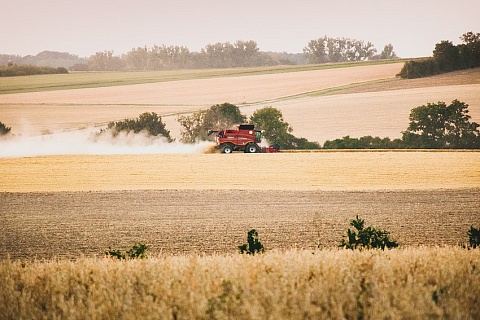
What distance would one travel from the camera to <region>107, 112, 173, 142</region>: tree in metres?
41.6

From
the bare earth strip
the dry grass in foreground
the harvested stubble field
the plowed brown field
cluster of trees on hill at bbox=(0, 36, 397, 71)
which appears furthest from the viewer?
cluster of trees on hill at bbox=(0, 36, 397, 71)

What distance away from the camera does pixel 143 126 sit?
41688mm

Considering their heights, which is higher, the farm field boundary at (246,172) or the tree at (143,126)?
the tree at (143,126)

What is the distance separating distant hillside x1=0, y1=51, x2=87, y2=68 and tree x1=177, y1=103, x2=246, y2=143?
11320 millimetres

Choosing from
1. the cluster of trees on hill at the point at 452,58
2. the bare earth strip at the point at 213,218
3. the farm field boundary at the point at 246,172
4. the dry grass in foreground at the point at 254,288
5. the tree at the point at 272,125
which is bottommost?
the farm field boundary at the point at 246,172

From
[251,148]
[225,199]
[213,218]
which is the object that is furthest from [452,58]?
[213,218]

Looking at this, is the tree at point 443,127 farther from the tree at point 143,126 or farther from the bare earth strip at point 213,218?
the tree at point 143,126

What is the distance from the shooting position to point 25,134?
133 ft

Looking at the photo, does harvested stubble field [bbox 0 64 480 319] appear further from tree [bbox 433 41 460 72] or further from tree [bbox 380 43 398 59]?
tree [bbox 380 43 398 59]

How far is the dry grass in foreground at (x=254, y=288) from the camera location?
680 cm

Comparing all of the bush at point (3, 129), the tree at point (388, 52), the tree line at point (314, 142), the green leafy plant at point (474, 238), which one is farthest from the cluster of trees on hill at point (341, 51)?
the green leafy plant at point (474, 238)

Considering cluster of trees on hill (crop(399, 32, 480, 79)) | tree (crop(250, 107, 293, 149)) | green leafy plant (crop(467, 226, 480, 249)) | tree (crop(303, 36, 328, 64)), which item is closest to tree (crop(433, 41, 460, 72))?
cluster of trees on hill (crop(399, 32, 480, 79))

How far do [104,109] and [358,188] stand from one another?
27.0 metres

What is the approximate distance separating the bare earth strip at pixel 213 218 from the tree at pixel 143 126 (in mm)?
15593
